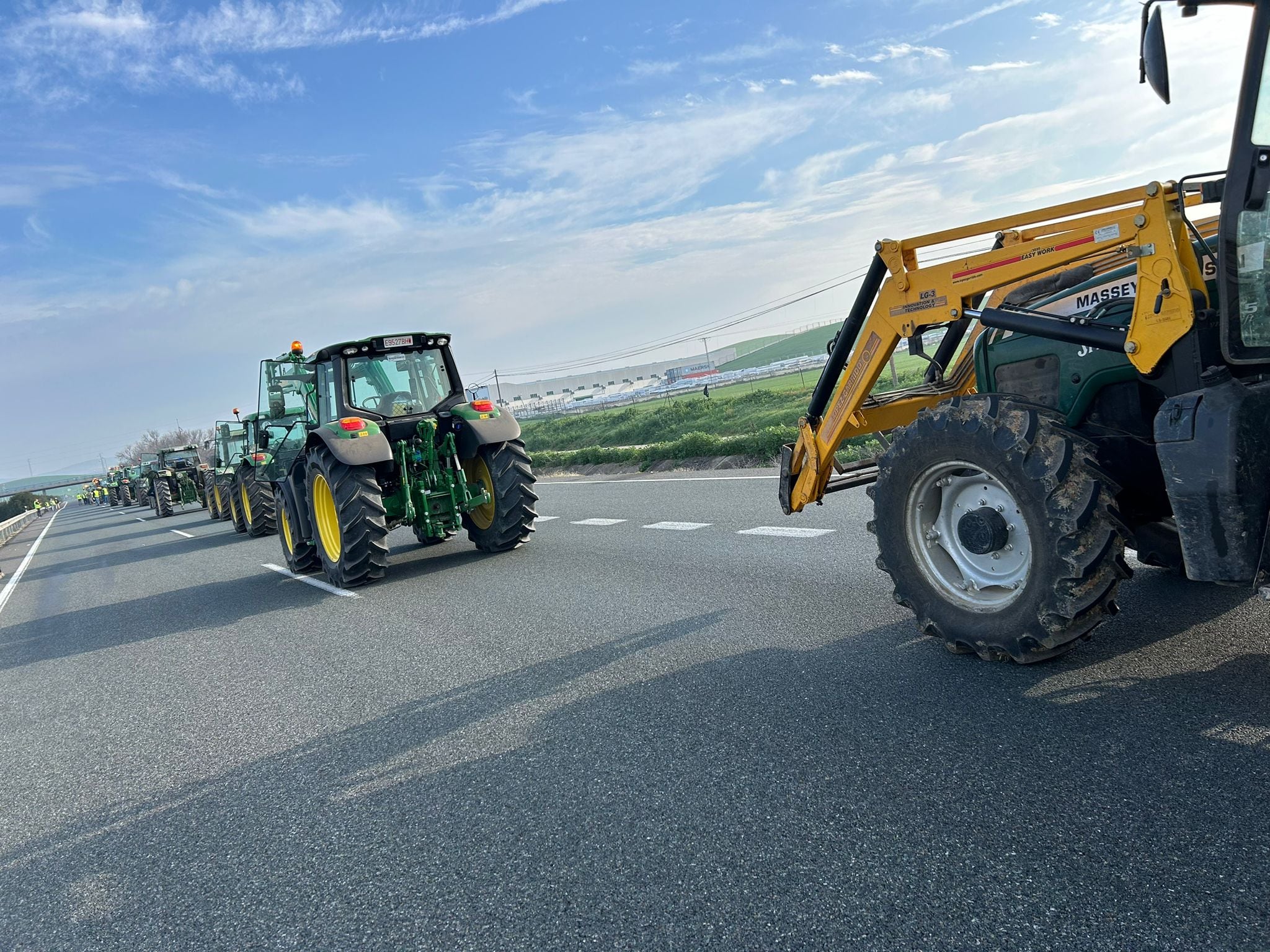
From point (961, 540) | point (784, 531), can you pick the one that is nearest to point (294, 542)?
point (784, 531)

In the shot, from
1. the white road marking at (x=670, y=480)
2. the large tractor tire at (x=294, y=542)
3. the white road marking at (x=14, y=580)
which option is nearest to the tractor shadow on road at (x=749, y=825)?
the large tractor tire at (x=294, y=542)

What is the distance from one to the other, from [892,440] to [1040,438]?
2.84ft

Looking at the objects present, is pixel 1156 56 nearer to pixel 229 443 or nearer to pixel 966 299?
pixel 966 299

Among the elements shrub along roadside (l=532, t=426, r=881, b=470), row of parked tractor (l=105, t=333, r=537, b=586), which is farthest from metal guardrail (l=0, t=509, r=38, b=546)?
row of parked tractor (l=105, t=333, r=537, b=586)

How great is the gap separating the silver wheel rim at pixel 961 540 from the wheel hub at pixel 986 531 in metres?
0.03

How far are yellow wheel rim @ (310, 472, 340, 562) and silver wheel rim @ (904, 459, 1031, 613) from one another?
22.4 feet

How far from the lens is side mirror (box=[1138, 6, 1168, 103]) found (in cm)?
304

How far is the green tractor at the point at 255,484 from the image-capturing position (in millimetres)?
15117

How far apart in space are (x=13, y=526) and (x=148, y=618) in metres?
44.5

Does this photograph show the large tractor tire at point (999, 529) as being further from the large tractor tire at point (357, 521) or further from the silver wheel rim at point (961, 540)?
the large tractor tire at point (357, 521)

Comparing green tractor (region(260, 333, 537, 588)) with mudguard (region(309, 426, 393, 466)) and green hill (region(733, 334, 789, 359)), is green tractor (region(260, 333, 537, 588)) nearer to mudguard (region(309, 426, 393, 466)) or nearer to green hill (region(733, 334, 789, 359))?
mudguard (region(309, 426, 393, 466))

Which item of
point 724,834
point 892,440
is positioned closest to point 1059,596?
point 892,440

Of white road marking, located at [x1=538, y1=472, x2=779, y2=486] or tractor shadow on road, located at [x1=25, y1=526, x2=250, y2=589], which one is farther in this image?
tractor shadow on road, located at [x1=25, y1=526, x2=250, y2=589]

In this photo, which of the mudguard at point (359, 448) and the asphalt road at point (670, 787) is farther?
the mudguard at point (359, 448)
